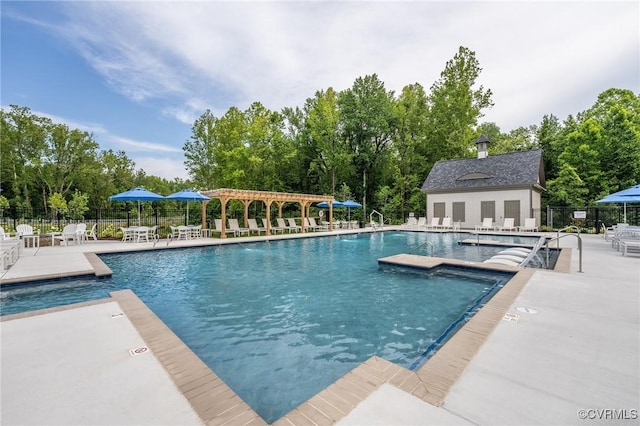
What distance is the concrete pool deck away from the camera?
1.93 m

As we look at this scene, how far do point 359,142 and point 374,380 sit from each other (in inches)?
997

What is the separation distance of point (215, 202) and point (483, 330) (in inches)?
1045

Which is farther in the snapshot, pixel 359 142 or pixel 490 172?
pixel 359 142

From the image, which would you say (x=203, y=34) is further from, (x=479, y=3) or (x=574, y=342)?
(x=574, y=342)

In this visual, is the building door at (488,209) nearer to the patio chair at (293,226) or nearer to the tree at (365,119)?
the tree at (365,119)

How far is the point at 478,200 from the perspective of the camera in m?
20.1

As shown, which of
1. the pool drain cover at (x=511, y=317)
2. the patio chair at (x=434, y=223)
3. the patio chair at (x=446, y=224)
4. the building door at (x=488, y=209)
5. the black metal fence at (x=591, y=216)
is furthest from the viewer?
the patio chair at (x=434, y=223)

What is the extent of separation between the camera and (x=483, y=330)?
3.31m

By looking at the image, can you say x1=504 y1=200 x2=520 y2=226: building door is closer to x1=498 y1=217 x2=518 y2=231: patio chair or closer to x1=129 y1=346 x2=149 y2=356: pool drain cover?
x1=498 y1=217 x2=518 y2=231: patio chair

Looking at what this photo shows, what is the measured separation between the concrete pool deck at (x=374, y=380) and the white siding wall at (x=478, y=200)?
16927 mm

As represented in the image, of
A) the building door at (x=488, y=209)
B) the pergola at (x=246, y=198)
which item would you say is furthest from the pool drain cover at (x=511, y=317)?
the building door at (x=488, y=209)

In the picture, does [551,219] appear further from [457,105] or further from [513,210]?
[457,105]

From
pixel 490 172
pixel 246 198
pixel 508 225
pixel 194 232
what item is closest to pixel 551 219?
pixel 508 225

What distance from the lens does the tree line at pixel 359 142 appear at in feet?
79.0
